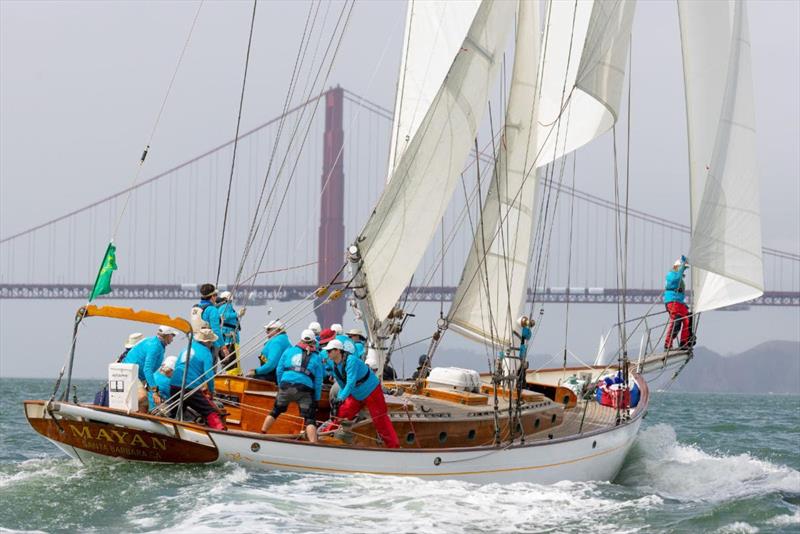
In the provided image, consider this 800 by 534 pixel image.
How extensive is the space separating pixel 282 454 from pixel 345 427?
2.32 feet

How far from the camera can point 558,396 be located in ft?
45.4

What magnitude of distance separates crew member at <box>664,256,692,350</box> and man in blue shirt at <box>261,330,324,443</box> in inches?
253

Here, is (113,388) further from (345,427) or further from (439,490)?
(439,490)

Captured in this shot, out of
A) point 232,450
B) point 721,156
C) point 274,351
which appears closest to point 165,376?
point 232,450

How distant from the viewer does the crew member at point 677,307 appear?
15.7 meters

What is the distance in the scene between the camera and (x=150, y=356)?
10.6m

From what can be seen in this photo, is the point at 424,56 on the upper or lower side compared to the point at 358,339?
upper

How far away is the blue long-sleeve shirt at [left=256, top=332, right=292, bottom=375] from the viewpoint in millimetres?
11477

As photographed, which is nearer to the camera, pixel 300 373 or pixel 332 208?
pixel 300 373

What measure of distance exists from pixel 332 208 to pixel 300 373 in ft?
178

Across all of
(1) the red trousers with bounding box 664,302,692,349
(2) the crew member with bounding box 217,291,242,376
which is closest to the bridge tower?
(1) the red trousers with bounding box 664,302,692,349

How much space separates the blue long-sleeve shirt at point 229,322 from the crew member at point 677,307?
5.69 meters

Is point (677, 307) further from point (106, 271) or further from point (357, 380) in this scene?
point (106, 271)

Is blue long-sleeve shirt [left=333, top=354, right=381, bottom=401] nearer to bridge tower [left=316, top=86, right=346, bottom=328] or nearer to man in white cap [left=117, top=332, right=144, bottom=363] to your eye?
man in white cap [left=117, top=332, right=144, bottom=363]
